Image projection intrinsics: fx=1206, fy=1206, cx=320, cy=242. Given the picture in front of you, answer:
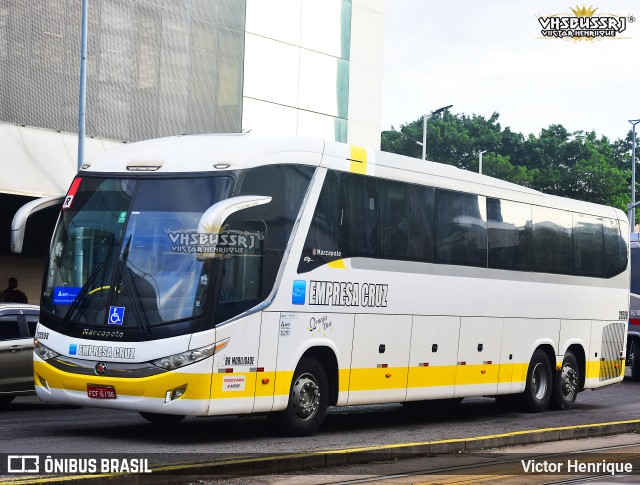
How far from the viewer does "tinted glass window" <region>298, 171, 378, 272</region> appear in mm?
14539

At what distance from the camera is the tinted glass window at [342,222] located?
47.7ft

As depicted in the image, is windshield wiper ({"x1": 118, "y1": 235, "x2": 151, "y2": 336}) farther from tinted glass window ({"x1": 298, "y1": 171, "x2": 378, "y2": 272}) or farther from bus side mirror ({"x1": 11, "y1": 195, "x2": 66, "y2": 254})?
tinted glass window ({"x1": 298, "y1": 171, "x2": 378, "y2": 272})

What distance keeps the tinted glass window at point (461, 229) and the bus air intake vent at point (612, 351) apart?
187 inches

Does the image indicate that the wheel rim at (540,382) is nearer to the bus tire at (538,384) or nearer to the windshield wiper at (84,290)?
the bus tire at (538,384)

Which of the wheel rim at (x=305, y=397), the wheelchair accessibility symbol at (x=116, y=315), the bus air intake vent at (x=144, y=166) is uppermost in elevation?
the bus air intake vent at (x=144, y=166)

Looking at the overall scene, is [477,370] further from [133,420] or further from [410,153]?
[410,153]

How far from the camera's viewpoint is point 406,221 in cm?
1641

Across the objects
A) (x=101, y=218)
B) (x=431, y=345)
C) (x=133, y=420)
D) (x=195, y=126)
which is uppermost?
(x=195, y=126)

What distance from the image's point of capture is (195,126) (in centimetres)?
3266

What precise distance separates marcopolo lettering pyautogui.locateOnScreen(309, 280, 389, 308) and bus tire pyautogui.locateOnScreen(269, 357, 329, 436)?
0.76 m

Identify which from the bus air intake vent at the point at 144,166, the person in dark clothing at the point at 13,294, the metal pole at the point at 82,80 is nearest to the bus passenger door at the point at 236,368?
the bus air intake vent at the point at 144,166

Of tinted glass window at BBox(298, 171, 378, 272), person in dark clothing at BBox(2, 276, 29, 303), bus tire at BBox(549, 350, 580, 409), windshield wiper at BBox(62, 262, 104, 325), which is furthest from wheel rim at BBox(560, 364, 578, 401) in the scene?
person in dark clothing at BBox(2, 276, 29, 303)

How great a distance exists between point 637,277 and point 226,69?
1233cm

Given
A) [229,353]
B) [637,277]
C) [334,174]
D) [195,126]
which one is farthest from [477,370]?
[195,126]
